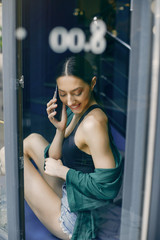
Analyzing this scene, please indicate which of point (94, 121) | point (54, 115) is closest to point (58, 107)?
point (54, 115)

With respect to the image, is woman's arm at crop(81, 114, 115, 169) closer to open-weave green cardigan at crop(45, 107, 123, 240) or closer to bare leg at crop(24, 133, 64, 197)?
open-weave green cardigan at crop(45, 107, 123, 240)

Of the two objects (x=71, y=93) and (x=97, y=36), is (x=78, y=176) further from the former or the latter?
(x=97, y=36)

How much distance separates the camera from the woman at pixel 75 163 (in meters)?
2.10

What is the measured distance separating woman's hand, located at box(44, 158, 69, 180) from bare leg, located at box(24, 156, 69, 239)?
132 millimetres

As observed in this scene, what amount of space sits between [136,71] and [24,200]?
60.2 inches

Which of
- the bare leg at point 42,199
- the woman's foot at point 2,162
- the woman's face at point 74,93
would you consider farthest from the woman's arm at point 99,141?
the woman's foot at point 2,162

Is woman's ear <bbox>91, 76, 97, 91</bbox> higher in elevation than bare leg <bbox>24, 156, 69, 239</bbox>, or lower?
higher

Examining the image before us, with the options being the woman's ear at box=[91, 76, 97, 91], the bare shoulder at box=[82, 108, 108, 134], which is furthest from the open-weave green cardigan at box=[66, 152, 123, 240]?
the woman's ear at box=[91, 76, 97, 91]

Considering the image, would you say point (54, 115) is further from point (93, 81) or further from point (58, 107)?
point (93, 81)

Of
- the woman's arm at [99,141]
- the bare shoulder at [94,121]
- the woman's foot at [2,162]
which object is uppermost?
the bare shoulder at [94,121]

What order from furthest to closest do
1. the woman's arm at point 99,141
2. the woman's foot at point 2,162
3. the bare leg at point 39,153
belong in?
the woman's foot at point 2,162
the bare leg at point 39,153
the woman's arm at point 99,141

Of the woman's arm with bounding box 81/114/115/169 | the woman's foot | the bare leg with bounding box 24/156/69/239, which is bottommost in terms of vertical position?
the bare leg with bounding box 24/156/69/239

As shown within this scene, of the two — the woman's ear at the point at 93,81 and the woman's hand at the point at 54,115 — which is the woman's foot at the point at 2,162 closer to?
the woman's hand at the point at 54,115

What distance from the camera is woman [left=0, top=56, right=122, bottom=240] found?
210 cm
